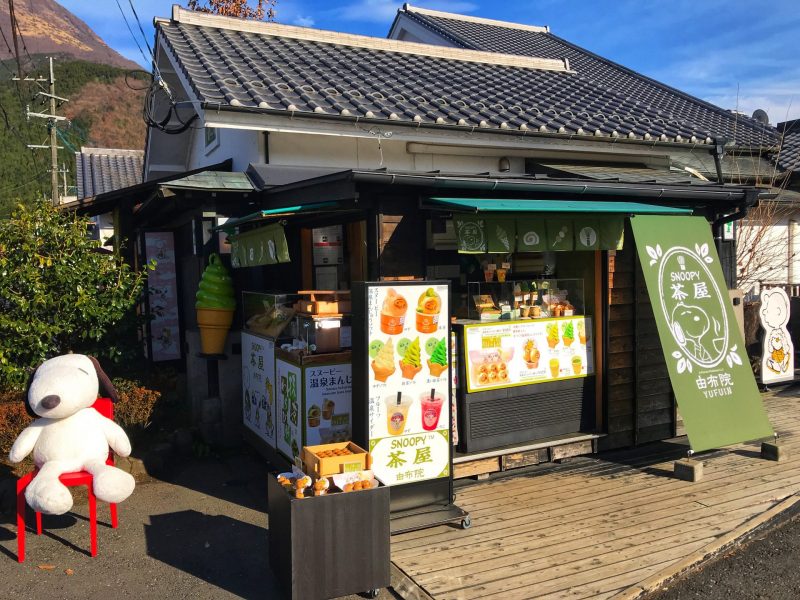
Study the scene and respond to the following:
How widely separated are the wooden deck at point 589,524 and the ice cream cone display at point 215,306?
3432 mm

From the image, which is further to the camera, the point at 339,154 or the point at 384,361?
the point at 339,154

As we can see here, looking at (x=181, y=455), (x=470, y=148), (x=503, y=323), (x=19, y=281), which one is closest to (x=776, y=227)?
(x=470, y=148)

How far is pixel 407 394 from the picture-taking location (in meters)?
5.44

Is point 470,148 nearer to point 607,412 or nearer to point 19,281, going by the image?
point 607,412

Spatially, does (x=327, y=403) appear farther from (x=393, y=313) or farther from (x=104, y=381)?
(x=104, y=381)

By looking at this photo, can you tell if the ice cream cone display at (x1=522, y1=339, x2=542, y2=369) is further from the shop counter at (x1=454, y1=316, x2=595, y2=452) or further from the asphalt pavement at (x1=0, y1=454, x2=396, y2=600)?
the asphalt pavement at (x1=0, y1=454, x2=396, y2=600)

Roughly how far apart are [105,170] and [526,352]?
92.9 feet

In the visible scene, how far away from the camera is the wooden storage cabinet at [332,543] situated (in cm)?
416

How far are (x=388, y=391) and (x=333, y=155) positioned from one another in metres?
4.48

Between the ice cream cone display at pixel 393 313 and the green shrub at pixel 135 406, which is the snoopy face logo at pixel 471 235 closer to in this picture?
the ice cream cone display at pixel 393 313

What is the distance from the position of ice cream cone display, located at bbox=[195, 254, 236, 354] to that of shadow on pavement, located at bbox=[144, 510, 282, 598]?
2.32 meters

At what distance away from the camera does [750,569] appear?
191 inches

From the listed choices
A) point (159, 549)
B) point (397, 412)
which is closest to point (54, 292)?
point (159, 549)

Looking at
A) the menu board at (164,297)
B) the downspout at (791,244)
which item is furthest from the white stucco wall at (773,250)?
the menu board at (164,297)
